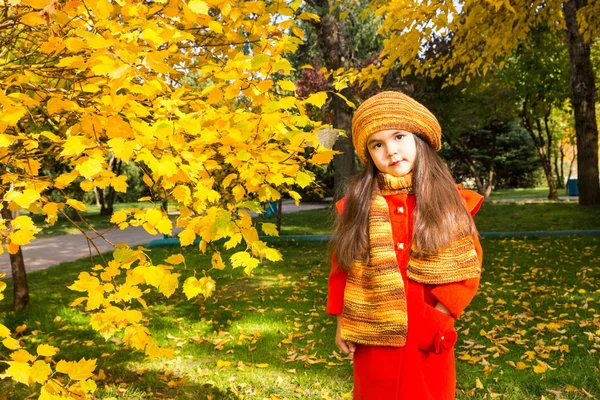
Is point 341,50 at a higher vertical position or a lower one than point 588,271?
higher

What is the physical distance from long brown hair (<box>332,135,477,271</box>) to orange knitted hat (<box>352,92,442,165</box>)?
50 mm

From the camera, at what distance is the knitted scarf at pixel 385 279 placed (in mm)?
1858

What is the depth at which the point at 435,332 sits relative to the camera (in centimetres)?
182

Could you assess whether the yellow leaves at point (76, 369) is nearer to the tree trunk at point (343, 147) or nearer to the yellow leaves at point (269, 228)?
the yellow leaves at point (269, 228)

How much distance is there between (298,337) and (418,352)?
9.24 ft

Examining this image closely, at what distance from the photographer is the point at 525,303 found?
5.19 m

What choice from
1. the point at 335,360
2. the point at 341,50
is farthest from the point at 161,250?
the point at 335,360

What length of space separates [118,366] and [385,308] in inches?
113

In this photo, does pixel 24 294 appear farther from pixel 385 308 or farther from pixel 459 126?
pixel 459 126

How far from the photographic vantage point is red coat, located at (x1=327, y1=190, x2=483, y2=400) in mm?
1837

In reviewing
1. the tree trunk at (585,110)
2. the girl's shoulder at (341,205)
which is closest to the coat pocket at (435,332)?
the girl's shoulder at (341,205)

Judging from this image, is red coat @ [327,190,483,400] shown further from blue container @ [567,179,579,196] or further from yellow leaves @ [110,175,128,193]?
blue container @ [567,179,579,196]

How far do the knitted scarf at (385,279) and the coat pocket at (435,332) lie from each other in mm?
72

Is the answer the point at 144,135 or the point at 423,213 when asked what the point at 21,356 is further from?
the point at 423,213
